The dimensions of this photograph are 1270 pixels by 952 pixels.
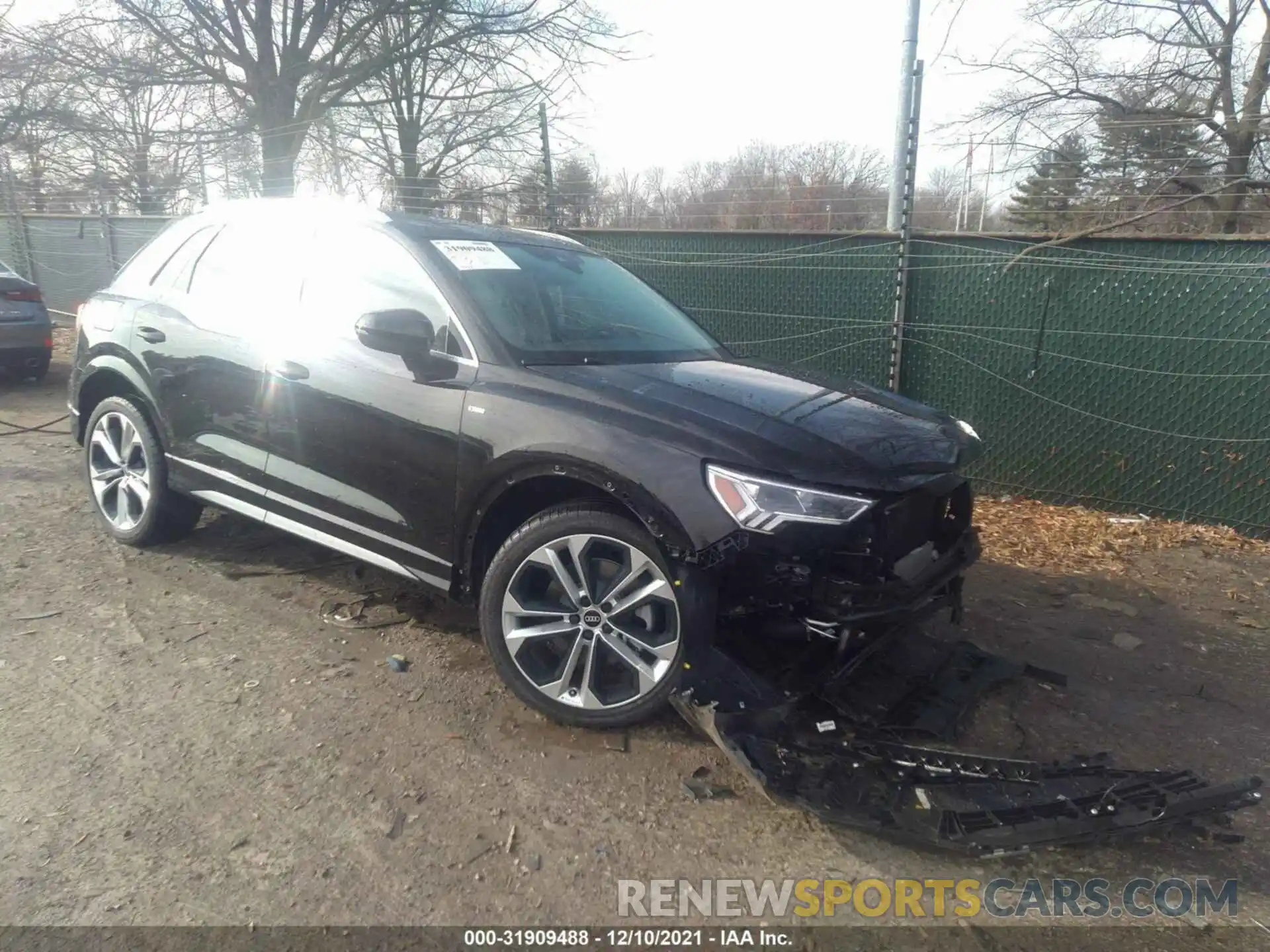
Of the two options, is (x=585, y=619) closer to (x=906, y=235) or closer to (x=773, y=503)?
(x=773, y=503)

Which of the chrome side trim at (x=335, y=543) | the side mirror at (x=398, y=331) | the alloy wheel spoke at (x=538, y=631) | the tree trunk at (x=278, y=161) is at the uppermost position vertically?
the tree trunk at (x=278, y=161)

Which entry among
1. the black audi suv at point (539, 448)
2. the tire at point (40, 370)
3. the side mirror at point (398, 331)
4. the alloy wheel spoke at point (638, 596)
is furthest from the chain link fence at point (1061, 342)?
the tire at point (40, 370)

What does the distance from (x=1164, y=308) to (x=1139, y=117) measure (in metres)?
8.95

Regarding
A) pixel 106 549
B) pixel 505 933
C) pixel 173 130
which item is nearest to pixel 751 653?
pixel 505 933

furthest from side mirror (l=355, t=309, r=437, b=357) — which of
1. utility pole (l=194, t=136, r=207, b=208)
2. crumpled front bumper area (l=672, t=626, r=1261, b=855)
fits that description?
utility pole (l=194, t=136, r=207, b=208)

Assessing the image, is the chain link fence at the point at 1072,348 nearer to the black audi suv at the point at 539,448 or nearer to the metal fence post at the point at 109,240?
the black audi suv at the point at 539,448

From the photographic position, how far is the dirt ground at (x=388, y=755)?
240cm

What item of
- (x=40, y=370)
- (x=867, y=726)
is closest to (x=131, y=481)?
(x=867, y=726)

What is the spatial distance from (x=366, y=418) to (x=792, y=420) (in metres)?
1.66

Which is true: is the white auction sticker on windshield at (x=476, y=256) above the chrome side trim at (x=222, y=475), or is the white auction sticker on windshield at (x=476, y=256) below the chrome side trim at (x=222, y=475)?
above

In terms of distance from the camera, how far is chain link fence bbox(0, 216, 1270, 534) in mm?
5637

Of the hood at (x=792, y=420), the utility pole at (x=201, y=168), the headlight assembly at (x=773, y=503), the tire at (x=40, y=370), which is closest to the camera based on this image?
the headlight assembly at (x=773, y=503)

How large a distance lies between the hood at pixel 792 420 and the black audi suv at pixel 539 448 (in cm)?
1

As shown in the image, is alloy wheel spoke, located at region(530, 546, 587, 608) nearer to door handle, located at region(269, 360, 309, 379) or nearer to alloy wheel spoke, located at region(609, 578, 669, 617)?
alloy wheel spoke, located at region(609, 578, 669, 617)
